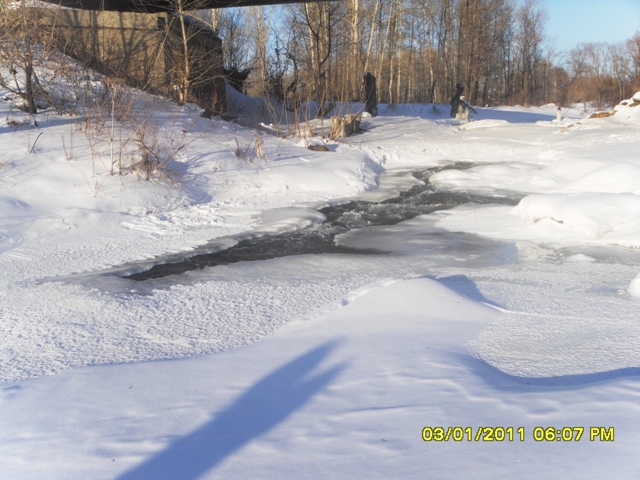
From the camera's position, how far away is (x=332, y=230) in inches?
303

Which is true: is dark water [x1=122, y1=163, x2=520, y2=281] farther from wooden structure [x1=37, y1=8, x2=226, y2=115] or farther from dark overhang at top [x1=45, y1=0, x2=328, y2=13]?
dark overhang at top [x1=45, y1=0, x2=328, y2=13]

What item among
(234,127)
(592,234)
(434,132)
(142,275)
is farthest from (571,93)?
(142,275)

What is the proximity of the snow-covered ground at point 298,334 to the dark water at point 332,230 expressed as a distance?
11.5 inches

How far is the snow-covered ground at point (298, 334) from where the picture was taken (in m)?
2.41

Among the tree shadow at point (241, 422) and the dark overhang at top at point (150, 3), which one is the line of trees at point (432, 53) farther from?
the tree shadow at point (241, 422)

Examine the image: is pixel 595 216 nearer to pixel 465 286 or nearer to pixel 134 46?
pixel 465 286

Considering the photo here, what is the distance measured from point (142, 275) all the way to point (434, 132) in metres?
13.7

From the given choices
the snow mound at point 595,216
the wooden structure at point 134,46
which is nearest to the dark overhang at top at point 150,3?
the wooden structure at point 134,46

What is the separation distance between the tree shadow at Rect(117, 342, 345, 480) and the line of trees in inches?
634

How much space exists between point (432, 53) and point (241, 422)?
130ft

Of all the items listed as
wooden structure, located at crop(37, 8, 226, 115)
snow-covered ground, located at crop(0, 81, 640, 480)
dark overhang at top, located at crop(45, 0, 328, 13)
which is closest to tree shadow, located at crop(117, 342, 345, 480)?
snow-covered ground, located at crop(0, 81, 640, 480)

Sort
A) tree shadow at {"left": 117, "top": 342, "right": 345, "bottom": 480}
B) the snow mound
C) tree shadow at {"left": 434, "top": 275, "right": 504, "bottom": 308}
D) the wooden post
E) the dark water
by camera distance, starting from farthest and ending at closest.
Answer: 1. the wooden post
2. the snow mound
3. the dark water
4. tree shadow at {"left": 434, "top": 275, "right": 504, "bottom": 308}
5. tree shadow at {"left": 117, "top": 342, "right": 345, "bottom": 480}

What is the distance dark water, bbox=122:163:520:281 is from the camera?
6137 millimetres
